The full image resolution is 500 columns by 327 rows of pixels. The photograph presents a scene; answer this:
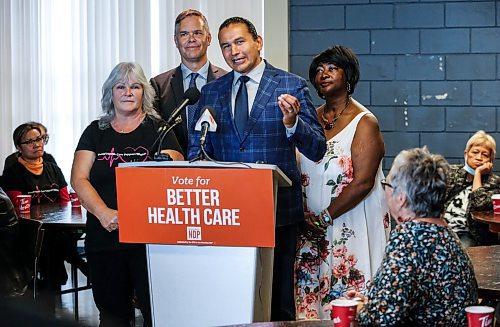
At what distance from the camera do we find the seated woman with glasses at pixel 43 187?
575cm

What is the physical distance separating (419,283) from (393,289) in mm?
75

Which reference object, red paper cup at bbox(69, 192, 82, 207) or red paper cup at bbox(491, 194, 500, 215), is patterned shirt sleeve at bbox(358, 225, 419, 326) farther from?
red paper cup at bbox(69, 192, 82, 207)

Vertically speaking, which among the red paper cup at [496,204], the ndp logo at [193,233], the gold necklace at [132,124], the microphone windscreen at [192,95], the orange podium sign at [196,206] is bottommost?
the red paper cup at [496,204]

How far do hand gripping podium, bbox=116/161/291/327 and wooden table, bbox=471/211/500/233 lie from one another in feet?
7.40

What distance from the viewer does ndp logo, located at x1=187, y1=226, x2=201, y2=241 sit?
2.85 m

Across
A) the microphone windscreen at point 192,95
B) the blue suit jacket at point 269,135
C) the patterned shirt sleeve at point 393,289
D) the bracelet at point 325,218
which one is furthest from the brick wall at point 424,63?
the patterned shirt sleeve at point 393,289

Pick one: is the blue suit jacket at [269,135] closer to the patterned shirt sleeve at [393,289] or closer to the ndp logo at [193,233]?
the ndp logo at [193,233]

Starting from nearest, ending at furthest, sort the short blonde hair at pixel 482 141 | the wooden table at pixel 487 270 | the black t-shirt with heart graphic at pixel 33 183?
the wooden table at pixel 487 270, the short blonde hair at pixel 482 141, the black t-shirt with heart graphic at pixel 33 183

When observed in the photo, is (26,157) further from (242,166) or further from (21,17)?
(242,166)

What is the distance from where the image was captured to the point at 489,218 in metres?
4.98

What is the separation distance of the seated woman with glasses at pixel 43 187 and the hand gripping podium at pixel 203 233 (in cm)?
282

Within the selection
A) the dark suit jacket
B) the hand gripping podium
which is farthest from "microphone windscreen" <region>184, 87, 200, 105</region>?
the dark suit jacket

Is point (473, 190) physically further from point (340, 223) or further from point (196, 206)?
point (196, 206)

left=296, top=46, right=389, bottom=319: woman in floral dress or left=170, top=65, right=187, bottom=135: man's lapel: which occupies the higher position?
left=170, top=65, right=187, bottom=135: man's lapel
